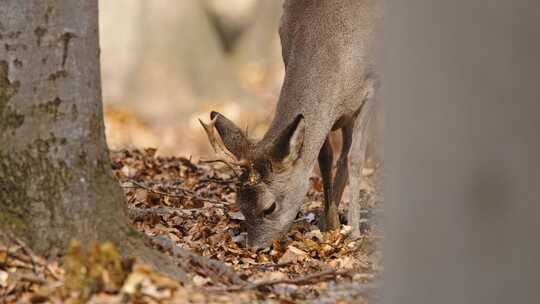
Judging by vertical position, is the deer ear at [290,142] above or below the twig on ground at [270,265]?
above

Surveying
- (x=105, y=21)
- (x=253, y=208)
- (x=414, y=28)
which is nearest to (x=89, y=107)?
(x=414, y=28)

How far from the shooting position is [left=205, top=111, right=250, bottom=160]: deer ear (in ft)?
25.5

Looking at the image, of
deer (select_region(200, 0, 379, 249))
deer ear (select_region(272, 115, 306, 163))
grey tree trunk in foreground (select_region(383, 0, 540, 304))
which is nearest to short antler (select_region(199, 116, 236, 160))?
deer (select_region(200, 0, 379, 249))

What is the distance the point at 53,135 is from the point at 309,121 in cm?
331

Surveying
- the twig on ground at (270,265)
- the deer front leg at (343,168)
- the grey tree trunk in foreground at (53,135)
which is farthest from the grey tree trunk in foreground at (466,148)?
the deer front leg at (343,168)

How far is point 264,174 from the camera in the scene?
7.90 meters

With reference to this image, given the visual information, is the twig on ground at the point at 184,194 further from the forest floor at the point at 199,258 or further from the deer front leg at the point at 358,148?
the deer front leg at the point at 358,148

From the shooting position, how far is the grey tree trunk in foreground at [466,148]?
9.95 feet

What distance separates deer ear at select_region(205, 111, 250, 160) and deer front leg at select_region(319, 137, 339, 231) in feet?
3.13

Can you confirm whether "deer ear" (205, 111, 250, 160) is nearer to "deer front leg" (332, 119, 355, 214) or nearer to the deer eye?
the deer eye

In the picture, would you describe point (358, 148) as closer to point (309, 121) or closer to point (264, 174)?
point (309, 121)

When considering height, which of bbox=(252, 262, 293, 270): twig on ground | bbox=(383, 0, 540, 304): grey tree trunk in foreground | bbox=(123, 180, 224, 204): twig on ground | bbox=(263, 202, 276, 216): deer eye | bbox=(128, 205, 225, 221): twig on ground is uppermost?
bbox=(123, 180, 224, 204): twig on ground

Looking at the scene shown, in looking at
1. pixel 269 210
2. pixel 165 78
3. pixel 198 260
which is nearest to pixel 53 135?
pixel 198 260

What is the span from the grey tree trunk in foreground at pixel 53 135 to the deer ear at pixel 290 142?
2.72 m
